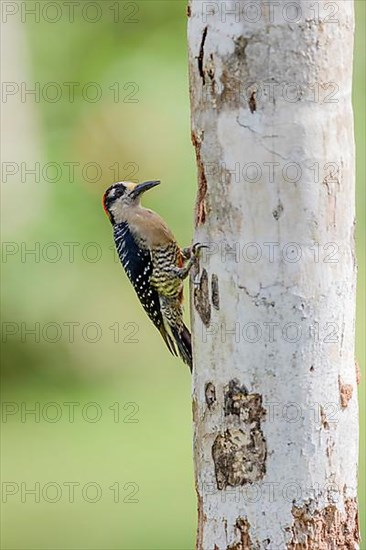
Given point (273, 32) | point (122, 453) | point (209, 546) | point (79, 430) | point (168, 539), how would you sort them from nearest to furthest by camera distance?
1. point (273, 32)
2. point (209, 546)
3. point (168, 539)
4. point (122, 453)
5. point (79, 430)

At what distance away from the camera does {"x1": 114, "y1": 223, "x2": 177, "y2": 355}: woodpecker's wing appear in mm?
5395

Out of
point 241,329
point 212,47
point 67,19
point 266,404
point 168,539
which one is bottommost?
point 168,539

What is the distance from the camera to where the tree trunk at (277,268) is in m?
3.58

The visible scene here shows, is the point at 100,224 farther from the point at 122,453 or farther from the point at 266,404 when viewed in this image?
the point at 266,404

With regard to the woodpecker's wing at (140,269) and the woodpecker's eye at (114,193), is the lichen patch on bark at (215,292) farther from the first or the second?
the woodpecker's eye at (114,193)

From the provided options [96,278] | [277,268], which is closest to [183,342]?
[277,268]

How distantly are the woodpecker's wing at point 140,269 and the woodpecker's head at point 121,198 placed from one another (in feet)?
0.28

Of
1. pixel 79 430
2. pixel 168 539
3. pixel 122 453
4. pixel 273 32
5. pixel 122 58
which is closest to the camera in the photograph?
pixel 273 32

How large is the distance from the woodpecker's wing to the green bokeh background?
15.8ft

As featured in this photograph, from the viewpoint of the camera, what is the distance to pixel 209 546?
3.89 metres

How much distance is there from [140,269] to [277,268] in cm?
185

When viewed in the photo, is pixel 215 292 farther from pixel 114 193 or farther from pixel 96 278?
pixel 96 278

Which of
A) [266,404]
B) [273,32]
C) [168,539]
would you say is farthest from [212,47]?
[168,539]

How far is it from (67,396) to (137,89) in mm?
3326
